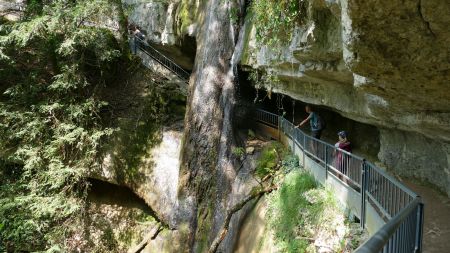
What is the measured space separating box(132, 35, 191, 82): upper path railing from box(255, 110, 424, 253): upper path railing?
9367mm

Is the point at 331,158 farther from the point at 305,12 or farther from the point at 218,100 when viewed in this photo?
the point at 218,100

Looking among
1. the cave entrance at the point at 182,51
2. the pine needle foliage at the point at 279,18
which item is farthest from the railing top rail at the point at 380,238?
the cave entrance at the point at 182,51

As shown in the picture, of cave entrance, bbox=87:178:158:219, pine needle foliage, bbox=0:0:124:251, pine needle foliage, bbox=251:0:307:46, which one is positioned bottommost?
cave entrance, bbox=87:178:158:219

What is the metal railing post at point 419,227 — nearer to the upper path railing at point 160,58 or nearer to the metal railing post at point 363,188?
the metal railing post at point 363,188

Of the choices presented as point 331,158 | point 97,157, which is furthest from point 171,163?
point 331,158

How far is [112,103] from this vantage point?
15.2 m

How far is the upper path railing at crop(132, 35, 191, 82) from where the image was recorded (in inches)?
700

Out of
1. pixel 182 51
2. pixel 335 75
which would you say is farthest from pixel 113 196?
pixel 335 75

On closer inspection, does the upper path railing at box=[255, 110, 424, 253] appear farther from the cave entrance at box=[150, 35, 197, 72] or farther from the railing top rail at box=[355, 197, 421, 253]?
the cave entrance at box=[150, 35, 197, 72]

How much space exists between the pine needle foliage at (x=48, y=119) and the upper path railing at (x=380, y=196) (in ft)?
26.2

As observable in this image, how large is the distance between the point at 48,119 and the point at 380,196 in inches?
467

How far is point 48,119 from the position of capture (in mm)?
13141

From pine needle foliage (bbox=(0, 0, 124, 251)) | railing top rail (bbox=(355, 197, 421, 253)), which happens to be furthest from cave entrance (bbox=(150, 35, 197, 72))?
railing top rail (bbox=(355, 197, 421, 253))

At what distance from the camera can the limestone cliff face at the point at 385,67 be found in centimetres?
319
